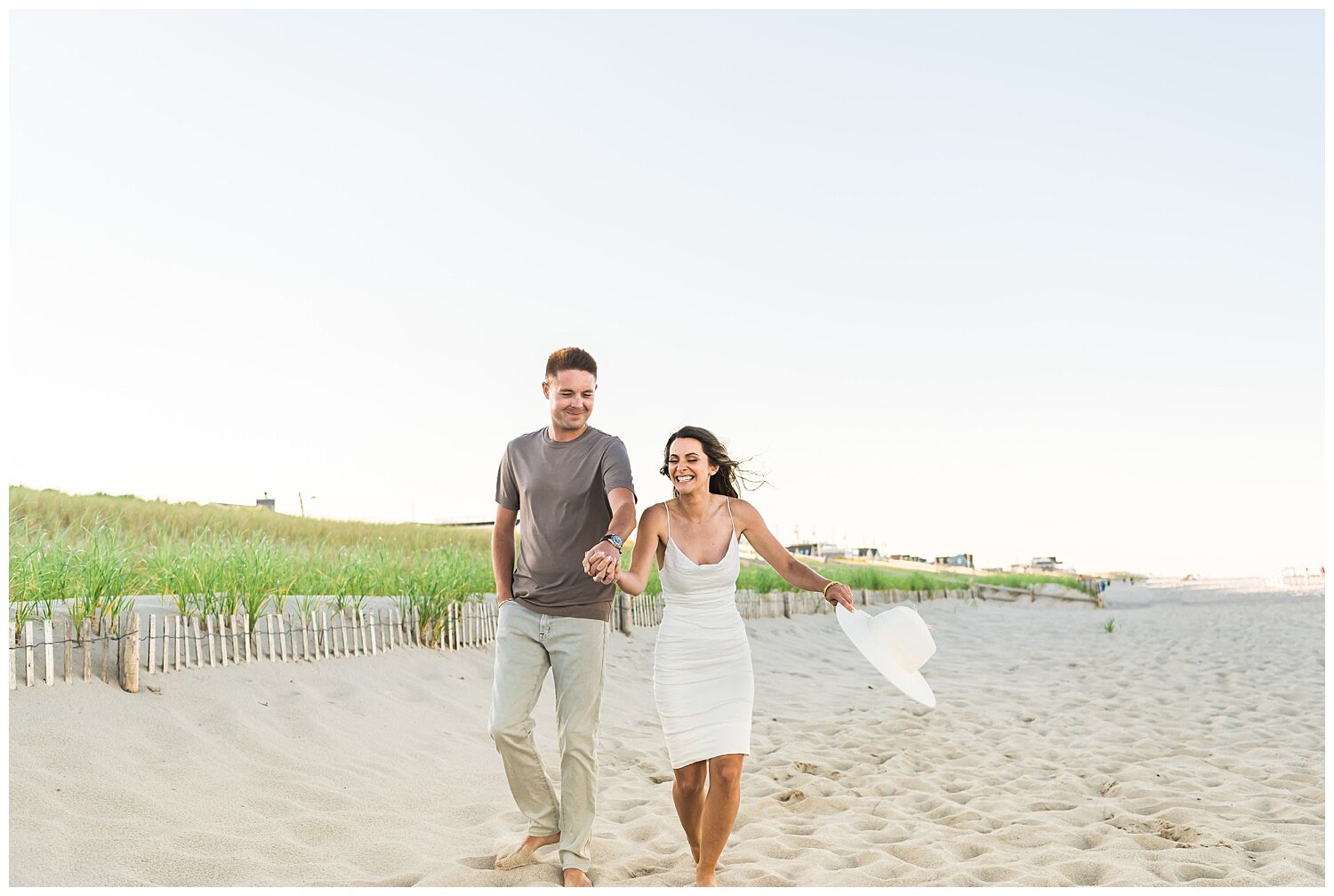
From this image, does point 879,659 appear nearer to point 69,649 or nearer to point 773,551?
point 773,551

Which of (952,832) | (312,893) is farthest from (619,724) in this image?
(312,893)

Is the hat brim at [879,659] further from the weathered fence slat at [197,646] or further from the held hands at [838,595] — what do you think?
the weathered fence slat at [197,646]

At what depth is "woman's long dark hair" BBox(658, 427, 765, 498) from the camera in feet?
12.9

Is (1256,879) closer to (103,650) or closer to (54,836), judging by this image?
(54,836)

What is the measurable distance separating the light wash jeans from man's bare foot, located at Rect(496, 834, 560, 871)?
138 millimetres

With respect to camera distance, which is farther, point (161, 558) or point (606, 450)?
point (161, 558)

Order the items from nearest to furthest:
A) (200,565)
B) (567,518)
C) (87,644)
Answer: (567,518)
(87,644)
(200,565)

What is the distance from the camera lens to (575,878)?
380cm

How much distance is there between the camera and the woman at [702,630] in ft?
12.0

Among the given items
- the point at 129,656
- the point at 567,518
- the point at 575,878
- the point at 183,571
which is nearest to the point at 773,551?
the point at 567,518

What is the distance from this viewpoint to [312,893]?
3621 millimetres

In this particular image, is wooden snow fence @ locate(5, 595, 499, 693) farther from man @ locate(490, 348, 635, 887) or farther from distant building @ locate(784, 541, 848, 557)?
distant building @ locate(784, 541, 848, 557)

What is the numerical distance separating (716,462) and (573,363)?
2.38 feet

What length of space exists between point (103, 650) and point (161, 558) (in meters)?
1.66
